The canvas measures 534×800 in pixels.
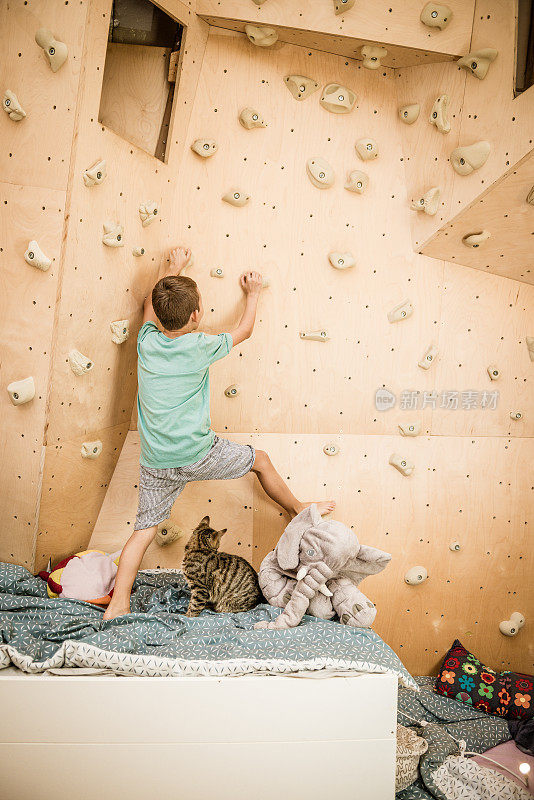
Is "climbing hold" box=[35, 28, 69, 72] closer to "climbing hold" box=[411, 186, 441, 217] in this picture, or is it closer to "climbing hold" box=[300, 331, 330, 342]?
"climbing hold" box=[300, 331, 330, 342]


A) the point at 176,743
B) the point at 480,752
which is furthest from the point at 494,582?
the point at 176,743

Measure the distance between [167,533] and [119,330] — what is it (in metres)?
0.99

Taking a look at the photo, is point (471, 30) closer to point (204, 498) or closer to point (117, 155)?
point (117, 155)

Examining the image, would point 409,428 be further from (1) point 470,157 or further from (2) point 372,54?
(2) point 372,54

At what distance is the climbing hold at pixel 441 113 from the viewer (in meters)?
2.63

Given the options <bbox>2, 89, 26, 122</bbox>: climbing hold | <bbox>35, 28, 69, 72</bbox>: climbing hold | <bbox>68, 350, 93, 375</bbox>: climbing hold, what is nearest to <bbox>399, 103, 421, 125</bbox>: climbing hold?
<bbox>35, 28, 69, 72</bbox>: climbing hold

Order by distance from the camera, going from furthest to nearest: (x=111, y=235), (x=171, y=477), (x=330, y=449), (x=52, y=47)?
1. (x=330, y=449)
2. (x=171, y=477)
3. (x=111, y=235)
4. (x=52, y=47)

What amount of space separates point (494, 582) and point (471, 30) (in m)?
2.56

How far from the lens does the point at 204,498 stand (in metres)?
2.90

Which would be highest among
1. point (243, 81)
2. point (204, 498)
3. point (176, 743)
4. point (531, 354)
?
point (243, 81)

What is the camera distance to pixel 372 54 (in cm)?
261

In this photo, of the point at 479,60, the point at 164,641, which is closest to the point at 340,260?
the point at 479,60

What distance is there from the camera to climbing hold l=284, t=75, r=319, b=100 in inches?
106

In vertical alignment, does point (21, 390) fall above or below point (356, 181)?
below
